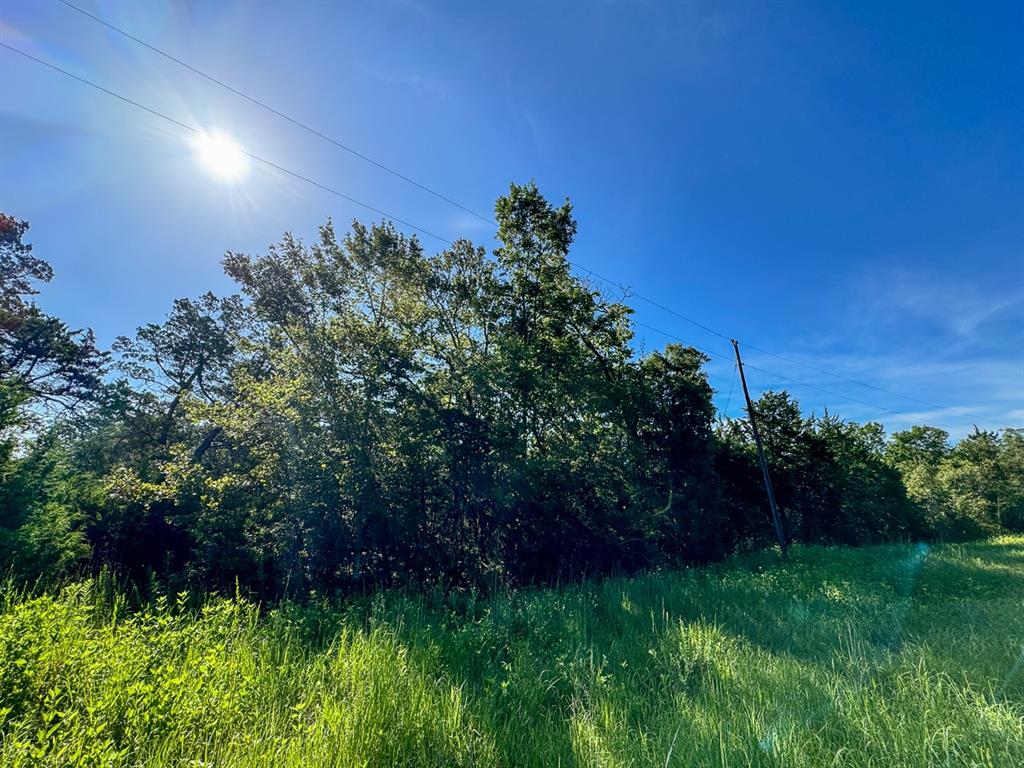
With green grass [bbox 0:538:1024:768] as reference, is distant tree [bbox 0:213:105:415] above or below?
above

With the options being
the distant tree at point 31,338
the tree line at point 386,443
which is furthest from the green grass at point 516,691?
the distant tree at point 31,338

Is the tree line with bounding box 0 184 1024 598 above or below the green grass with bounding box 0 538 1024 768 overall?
above

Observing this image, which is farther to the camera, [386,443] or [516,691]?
[386,443]

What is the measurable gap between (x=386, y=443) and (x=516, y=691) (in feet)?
19.2

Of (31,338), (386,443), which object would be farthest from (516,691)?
(31,338)

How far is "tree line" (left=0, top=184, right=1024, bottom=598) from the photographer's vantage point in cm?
723

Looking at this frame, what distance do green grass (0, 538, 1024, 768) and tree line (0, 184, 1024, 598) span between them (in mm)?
2926

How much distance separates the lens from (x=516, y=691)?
289 centimetres

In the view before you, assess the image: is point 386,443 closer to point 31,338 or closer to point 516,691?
point 516,691

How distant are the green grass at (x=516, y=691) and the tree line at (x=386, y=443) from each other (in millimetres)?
2926

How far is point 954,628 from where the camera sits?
4160 millimetres

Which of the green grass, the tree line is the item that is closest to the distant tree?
the tree line

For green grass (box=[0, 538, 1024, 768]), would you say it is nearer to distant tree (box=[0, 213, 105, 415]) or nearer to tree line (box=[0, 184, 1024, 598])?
tree line (box=[0, 184, 1024, 598])

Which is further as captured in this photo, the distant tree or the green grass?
the distant tree
